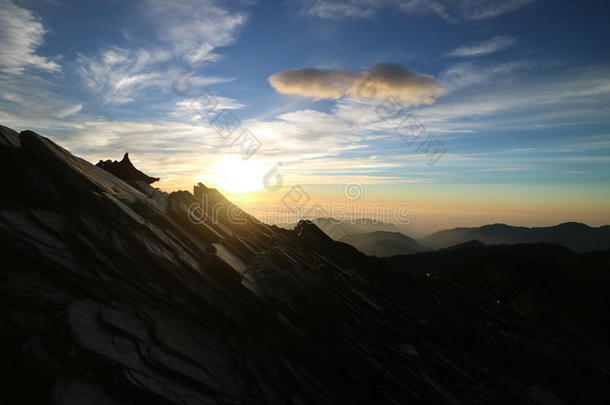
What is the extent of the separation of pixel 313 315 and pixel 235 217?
2193 cm

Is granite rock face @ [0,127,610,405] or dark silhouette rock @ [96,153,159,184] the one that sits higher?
dark silhouette rock @ [96,153,159,184]

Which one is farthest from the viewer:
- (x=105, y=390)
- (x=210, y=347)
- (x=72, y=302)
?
(x=210, y=347)

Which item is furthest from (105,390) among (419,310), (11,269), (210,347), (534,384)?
(534,384)

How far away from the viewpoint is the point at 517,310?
5684 centimetres

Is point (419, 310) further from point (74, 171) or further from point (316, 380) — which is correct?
point (74, 171)

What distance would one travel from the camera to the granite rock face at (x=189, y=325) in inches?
720

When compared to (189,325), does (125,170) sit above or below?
above

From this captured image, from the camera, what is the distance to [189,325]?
22.8 meters

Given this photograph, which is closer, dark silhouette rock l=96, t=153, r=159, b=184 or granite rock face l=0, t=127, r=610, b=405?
granite rock face l=0, t=127, r=610, b=405

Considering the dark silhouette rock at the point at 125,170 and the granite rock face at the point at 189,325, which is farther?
the dark silhouette rock at the point at 125,170

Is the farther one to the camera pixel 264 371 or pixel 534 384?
pixel 534 384

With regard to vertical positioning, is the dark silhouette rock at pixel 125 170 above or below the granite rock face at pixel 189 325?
above

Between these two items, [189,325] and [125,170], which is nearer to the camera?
[189,325]

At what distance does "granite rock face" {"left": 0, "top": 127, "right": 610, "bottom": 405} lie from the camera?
720 inches
